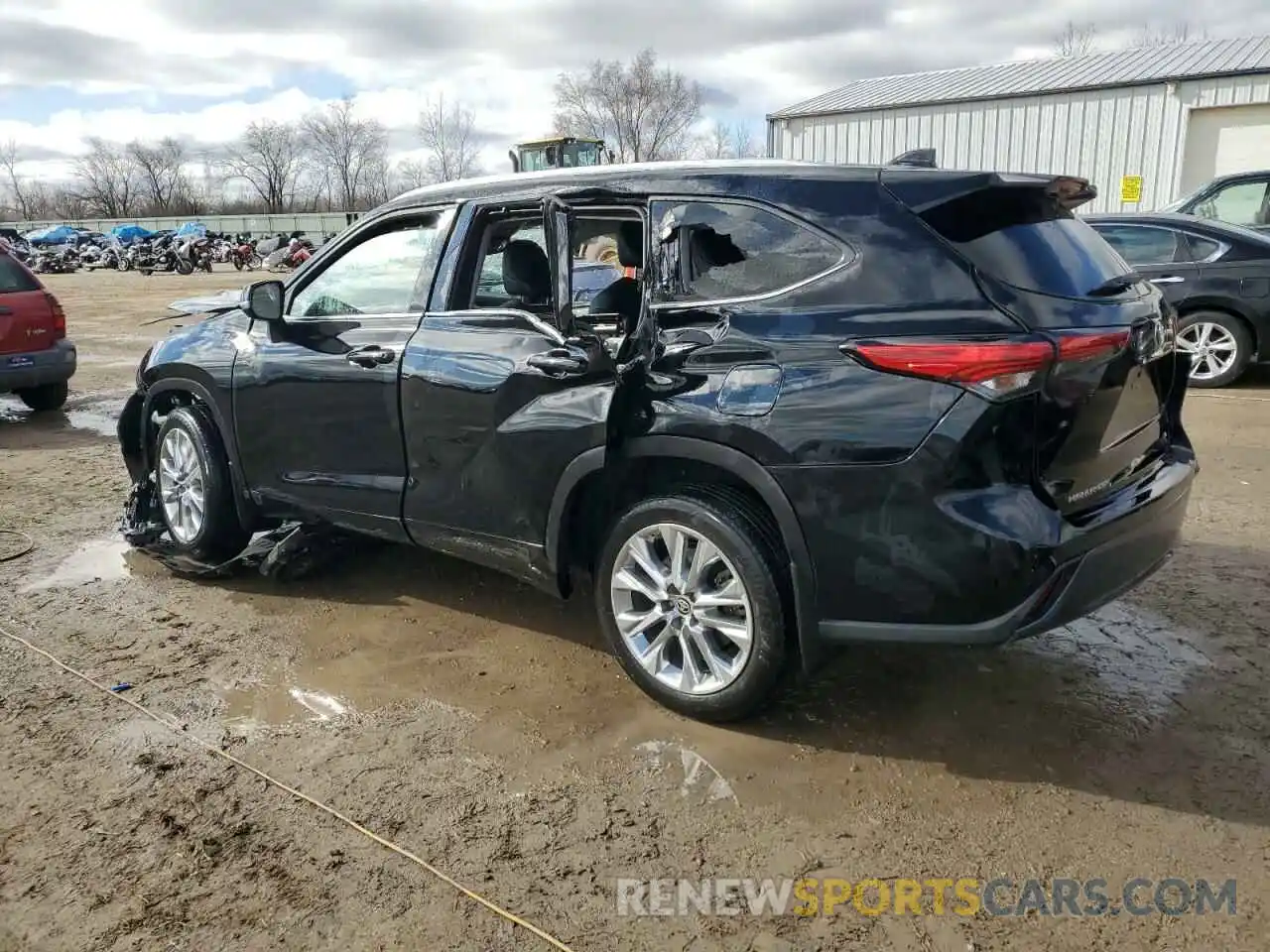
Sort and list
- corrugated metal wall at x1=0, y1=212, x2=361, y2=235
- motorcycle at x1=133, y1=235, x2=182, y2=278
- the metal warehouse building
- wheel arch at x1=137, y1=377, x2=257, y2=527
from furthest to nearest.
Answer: corrugated metal wall at x1=0, y1=212, x2=361, y2=235, motorcycle at x1=133, y1=235, x2=182, y2=278, the metal warehouse building, wheel arch at x1=137, y1=377, x2=257, y2=527

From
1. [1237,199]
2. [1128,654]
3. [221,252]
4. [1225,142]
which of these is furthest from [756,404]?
[221,252]

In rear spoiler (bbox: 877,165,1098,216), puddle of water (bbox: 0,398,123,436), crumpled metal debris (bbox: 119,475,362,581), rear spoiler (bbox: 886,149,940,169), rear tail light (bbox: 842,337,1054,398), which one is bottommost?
puddle of water (bbox: 0,398,123,436)

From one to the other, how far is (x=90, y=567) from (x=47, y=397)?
5.49m

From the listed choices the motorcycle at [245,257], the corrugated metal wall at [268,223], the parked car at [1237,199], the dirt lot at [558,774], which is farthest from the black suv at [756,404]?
the corrugated metal wall at [268,223]

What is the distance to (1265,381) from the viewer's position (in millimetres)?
9273

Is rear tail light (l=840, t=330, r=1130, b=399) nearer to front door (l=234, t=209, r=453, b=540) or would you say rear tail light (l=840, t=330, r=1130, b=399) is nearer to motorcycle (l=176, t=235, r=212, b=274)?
front door (l=234, t=209, r=453, b=540)

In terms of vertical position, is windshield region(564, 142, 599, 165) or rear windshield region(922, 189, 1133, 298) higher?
windshield region(564, 142, 599, 165)

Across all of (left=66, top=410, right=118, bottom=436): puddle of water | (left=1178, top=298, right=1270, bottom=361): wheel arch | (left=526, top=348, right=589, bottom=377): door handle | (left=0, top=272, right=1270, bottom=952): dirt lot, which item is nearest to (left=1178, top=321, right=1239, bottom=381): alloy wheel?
(left=1178, top=298, right=1270, bottom=361): wheel arch

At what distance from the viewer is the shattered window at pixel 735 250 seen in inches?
122

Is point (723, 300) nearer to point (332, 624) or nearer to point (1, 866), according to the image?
point (332, 624)

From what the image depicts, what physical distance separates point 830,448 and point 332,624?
2.48 metres

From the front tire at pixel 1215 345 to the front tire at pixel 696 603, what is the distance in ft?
23.1

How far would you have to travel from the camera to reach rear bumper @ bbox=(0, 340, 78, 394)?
903 cm

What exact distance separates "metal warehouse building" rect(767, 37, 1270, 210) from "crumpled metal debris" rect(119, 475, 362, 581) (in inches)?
572
